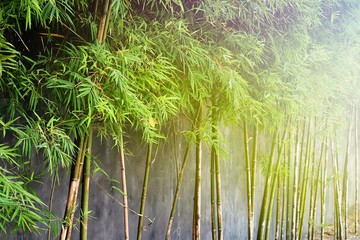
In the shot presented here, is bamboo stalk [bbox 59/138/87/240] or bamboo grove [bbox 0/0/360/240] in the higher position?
bamboo grove [bbox 0/0/360/240]

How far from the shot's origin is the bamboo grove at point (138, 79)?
2.16 m

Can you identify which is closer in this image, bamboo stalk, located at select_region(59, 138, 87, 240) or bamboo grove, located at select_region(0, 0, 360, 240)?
bamboo grove, located at select_region(0, 0, 360, 240)

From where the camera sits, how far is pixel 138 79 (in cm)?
248

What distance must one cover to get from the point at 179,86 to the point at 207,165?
4.93 ft

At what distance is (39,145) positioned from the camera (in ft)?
6.74

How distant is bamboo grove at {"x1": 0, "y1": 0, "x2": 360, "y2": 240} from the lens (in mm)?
2162

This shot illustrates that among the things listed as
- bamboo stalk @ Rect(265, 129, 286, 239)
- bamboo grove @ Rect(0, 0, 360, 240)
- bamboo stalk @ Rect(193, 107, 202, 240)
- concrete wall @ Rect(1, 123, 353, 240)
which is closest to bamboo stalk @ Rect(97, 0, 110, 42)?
bamboo grove @ Rect(0, 0, 360, 240)

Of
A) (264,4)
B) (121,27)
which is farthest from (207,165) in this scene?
(121,27)

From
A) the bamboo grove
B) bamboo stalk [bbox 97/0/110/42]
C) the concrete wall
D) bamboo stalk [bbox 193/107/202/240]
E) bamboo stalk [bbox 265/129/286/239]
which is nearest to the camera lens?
the bamboo grove

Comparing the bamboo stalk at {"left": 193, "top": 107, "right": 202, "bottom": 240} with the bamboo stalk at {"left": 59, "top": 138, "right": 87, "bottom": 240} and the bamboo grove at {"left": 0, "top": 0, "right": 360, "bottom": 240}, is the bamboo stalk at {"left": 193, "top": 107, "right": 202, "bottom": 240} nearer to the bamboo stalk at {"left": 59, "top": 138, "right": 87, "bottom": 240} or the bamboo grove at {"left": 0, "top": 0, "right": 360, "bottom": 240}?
the bamboo grove at {"left": 0, "top": 0, "right": 360, "bottom": 240}

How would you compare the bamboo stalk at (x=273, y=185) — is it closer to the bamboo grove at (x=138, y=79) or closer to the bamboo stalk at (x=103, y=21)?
the bamboo grove at (x=138, y=79)

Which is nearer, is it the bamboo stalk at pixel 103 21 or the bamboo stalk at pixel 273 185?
the bamboo stalk at pixel 103 21

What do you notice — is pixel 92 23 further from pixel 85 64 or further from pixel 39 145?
pixel 39 145

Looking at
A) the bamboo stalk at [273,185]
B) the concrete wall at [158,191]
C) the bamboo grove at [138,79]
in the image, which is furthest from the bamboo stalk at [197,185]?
the bamboo stalk at [273,185]
